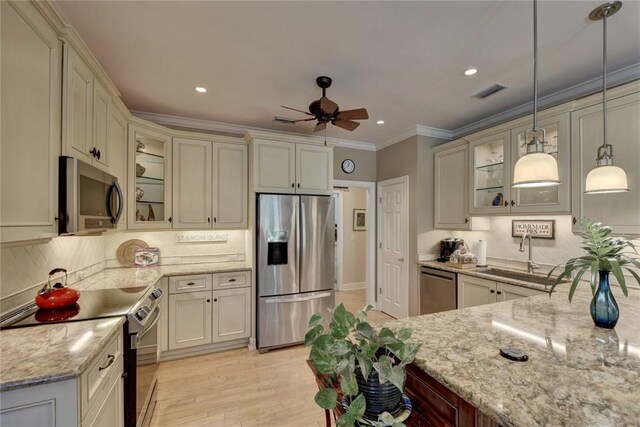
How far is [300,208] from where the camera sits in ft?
11.3

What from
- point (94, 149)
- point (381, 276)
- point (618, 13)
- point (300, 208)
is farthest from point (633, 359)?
point (381, 276)

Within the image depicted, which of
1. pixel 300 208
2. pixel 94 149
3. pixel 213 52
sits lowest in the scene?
pixel 300 208

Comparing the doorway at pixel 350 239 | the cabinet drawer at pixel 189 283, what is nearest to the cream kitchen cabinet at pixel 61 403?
the cabinet drawer at pixel 189 283

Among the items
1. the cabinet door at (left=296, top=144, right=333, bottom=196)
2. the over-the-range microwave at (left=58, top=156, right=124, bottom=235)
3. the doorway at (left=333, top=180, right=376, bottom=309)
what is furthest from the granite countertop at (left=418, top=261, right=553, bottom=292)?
the over-the-range microwave at (left=58, top=156, right=124, bottom=235)

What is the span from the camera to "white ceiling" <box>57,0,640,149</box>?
1765mm

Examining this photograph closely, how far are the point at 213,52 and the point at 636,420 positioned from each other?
113 inches

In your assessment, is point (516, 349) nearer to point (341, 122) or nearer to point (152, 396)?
point (341, 122)

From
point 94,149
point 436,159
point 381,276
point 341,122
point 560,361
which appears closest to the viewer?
point 560,361

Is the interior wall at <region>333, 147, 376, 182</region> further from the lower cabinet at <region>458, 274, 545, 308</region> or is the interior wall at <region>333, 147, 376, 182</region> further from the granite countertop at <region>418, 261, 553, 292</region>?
the lower cabinet at <region>458, 274, 545, 308</region>

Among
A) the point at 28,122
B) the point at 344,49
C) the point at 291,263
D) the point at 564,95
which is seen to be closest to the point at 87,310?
the point at 28,122

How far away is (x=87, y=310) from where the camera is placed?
5.57 feet

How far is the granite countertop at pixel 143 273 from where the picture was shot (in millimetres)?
2391

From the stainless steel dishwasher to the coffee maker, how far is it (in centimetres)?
36

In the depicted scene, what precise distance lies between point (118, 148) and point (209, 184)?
97 centimetres
